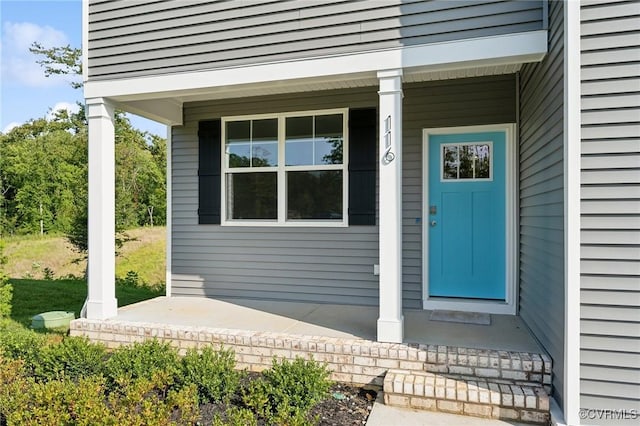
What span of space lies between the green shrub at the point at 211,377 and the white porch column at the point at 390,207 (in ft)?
3.81

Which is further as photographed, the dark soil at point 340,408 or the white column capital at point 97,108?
the white column capital at point 97,108

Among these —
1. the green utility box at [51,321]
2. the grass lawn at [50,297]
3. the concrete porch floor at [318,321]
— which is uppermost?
the concrete porch floor at [318,321]

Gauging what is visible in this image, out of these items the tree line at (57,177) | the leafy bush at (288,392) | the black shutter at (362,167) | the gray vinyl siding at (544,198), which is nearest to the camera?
the leafy bush at (288,392)

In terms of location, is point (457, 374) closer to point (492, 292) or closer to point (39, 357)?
point (492, 292)

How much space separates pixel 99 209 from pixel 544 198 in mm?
3982

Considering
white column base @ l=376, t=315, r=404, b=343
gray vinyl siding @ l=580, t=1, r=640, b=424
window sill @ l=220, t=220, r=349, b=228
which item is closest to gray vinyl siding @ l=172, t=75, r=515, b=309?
window sill @ l=220, t=220, r=349, b=228

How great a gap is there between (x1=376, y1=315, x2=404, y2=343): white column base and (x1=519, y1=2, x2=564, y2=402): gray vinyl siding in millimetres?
1022

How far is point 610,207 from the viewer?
2.33 metres

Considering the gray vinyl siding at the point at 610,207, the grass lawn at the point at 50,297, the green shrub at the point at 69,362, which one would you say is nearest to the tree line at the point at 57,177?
the grass lawn at the point at 50,297

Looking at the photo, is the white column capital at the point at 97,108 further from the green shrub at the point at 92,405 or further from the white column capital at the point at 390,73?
Result: the white column capital at the point at 390,73

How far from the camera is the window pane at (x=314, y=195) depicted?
4609 mm

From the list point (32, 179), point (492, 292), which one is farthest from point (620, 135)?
point (32, 179)

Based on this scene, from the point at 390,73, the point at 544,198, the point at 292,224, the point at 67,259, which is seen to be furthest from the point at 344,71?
the point at 67,259

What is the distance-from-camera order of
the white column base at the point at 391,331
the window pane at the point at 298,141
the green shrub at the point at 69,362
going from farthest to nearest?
the window pane at the point at 298,141 → the white column base at the point at 391,331 → the green shrub at the point at 69,362
